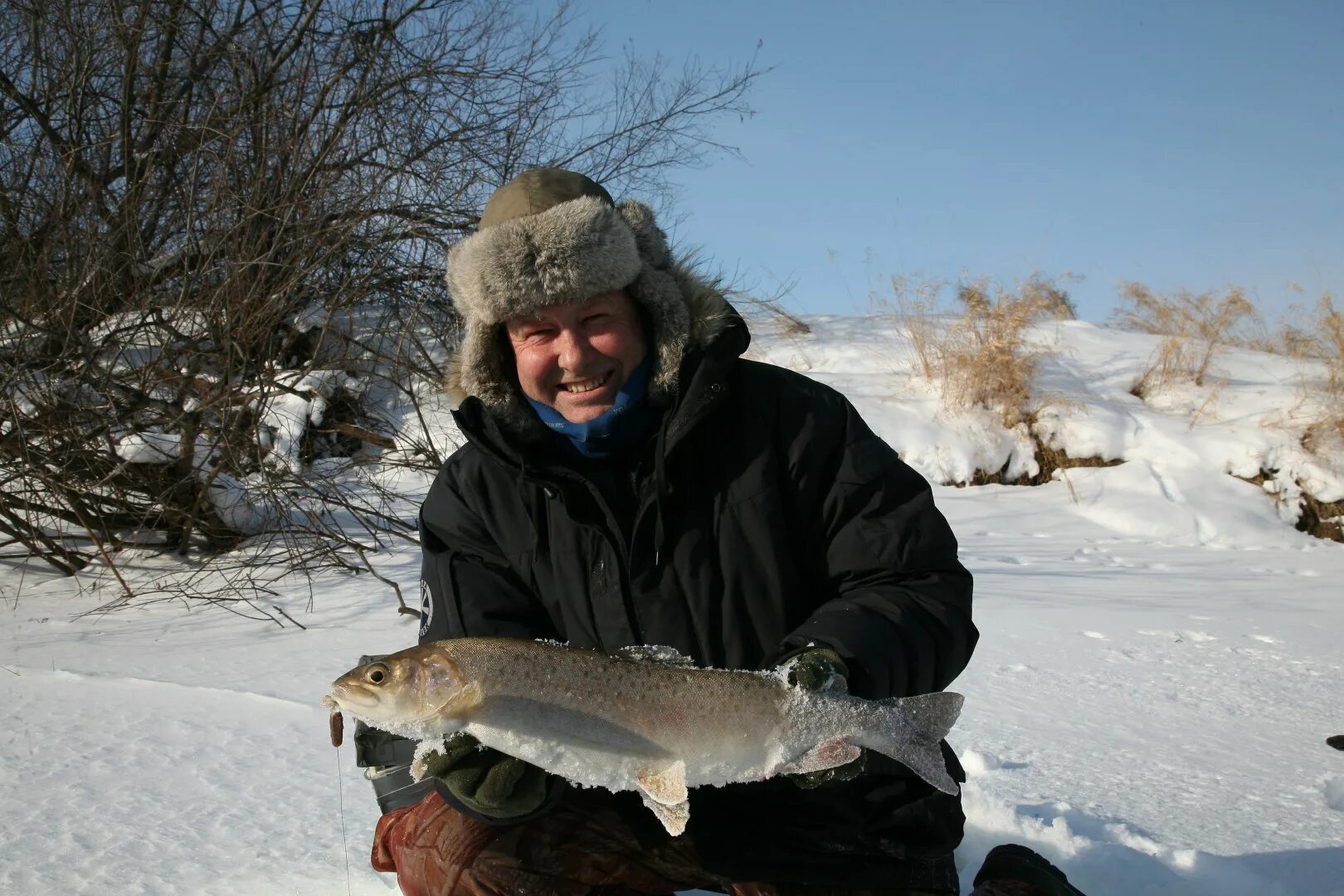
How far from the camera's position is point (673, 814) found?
1833 mm

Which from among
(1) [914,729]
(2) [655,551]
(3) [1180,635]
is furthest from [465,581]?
(3) [1180,635]

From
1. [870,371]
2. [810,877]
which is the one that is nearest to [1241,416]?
[870,371]

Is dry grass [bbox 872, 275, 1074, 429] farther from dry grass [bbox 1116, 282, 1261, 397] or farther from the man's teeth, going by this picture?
the man's teeth

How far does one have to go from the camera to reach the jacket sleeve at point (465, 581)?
222 cm

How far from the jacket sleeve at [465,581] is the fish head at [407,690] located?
38 centimetres

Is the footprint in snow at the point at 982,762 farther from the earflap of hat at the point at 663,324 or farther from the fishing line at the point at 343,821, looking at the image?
the fishing line at the point at 343,821

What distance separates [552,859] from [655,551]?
723mm

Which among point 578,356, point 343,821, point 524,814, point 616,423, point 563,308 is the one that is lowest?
point 343,821

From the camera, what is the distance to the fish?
1.79 m

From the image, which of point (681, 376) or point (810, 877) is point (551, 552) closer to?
point (681, 376)

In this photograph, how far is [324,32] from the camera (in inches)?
323

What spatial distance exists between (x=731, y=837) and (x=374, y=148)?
673 centimetres

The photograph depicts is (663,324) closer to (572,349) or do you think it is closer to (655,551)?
(572,349)

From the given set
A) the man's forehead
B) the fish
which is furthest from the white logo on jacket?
the man's forehead
